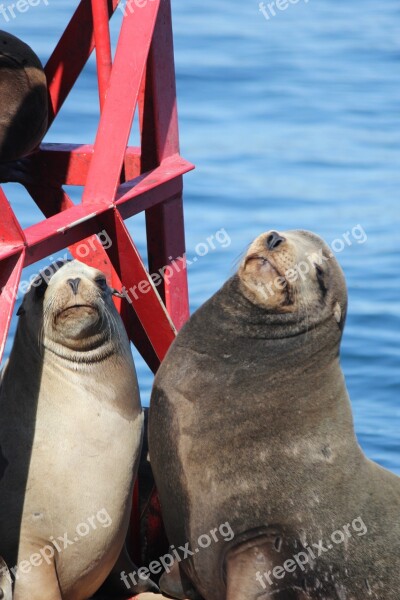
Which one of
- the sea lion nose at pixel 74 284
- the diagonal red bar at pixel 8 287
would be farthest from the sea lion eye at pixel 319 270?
the diagonal red bar at pixel 8 287

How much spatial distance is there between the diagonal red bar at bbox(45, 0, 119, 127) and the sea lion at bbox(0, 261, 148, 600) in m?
1.40

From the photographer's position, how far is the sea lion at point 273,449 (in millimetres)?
5148

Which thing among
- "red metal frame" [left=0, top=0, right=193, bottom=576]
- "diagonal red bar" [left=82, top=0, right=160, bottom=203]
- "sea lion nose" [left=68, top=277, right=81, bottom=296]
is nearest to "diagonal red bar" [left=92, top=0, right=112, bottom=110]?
"red metal frame" [left=0, top=0, right=193, bottom=576]

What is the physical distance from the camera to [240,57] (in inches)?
916

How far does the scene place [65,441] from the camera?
16.7 feet

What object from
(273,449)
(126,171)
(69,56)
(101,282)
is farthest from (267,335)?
(69,56)

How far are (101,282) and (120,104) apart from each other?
78 cm

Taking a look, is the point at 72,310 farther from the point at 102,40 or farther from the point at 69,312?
the point at 102,40

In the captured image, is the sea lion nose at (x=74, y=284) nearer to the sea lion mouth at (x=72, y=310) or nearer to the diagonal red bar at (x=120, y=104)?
the sea lion mouth at (x=72, y=310)

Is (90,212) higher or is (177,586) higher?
(90,212)

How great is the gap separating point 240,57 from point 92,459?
18729 mm

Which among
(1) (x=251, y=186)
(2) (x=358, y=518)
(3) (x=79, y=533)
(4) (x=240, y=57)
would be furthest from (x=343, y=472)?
(4) (x=240, y=57)

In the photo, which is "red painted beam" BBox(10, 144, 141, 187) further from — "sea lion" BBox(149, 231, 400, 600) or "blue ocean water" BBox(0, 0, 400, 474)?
"blue ocean water" BBox(0, 0, 400, 474)

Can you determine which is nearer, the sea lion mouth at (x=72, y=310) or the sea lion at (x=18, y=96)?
the sea lion mouth at (x=72, y=310)
